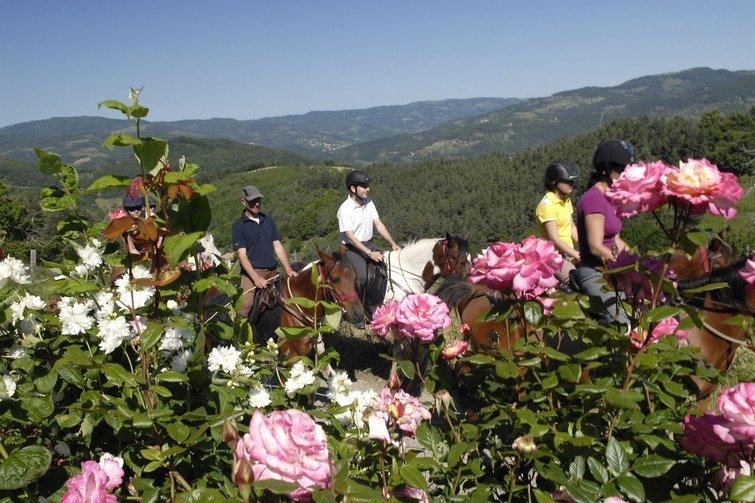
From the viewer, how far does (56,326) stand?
2008 millimetres

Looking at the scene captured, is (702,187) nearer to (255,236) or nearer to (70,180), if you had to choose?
(70,180)

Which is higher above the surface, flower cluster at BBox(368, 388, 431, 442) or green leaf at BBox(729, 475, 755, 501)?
green leaf at BBox(729, 475, 755, 501)

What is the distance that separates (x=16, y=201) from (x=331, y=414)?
60.3 m

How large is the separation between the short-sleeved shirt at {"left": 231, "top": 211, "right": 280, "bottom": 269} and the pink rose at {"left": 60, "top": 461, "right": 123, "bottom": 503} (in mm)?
5017

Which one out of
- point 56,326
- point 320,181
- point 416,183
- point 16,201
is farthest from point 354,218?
point 320,181

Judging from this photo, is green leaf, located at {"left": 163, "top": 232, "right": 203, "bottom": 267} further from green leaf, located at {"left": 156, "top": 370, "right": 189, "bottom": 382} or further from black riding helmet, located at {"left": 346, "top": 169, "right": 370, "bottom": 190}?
black riding helmet, located at {"left": 346, "top": 169, "right": 370, "bottom": 190}

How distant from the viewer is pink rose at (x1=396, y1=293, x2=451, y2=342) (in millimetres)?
1997

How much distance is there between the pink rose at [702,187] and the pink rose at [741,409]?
1.48ft

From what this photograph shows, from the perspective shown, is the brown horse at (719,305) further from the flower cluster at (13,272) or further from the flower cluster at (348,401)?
the flower cluster at (13,272)

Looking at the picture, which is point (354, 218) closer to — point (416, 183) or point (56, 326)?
point (56, 326)

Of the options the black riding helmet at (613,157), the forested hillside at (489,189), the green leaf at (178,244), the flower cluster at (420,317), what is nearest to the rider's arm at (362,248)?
the black riding helmet at (613,157)

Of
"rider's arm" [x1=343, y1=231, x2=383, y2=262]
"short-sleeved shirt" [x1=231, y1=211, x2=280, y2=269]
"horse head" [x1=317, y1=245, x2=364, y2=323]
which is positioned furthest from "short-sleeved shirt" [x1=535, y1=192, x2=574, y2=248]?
"short-sleeved shirt" [x1=231, y1=211, x2=280, y2=269]

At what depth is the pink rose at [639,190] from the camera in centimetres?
147

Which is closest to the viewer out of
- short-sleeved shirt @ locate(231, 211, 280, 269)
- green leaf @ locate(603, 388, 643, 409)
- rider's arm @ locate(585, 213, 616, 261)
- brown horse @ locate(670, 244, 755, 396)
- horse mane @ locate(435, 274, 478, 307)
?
green leaf @ locate(603, 388, 643, 409)
